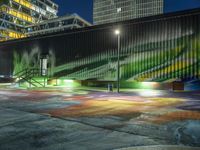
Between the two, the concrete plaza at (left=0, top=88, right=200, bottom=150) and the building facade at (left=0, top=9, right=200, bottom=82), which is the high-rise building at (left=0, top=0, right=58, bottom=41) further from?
the concrete plaza at (left=0, top=88, right=200, bottom=150)

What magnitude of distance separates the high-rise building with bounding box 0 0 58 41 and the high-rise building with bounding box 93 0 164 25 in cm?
4509

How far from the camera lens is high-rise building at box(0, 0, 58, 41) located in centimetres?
9700

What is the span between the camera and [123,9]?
148 metres

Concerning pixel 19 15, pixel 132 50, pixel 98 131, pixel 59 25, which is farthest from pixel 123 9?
pixel 98 131

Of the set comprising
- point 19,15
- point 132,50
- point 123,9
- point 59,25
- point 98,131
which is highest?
point 123,9

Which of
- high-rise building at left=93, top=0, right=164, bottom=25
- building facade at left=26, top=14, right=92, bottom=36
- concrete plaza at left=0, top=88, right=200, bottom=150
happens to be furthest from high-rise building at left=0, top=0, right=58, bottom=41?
concrete plaza at left=0, top=88, right=200, bottom=150

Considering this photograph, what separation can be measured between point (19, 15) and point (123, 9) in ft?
238

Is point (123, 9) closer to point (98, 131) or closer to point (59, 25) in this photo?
point (59, 25)

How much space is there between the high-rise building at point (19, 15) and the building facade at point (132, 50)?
77.3m

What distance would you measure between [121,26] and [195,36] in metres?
7.60

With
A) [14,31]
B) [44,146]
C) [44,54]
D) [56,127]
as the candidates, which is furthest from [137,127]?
[14,31]

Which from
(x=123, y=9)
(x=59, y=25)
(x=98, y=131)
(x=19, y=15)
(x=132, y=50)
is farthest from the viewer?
(x=123, y=9)

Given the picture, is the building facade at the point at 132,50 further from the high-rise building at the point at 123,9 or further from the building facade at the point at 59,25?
the high-rise building at the point at 123,9

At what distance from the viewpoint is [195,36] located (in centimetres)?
1852
